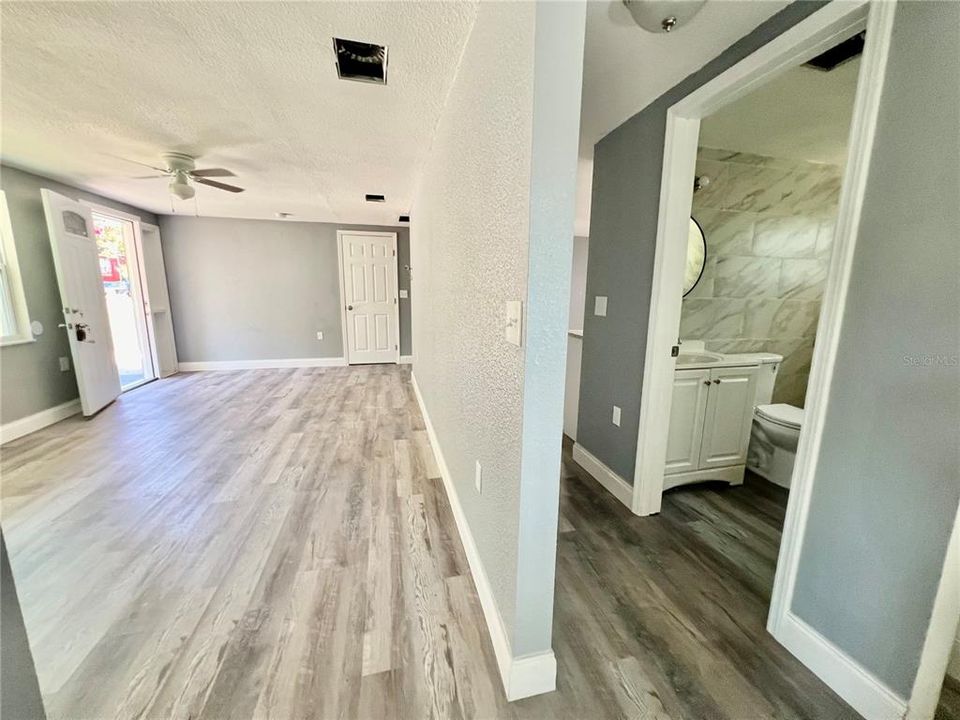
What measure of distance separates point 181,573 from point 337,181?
10.1 ft

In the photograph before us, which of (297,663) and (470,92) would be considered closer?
(297,663)

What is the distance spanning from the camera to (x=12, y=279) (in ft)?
9.88

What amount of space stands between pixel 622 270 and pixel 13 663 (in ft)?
8.17

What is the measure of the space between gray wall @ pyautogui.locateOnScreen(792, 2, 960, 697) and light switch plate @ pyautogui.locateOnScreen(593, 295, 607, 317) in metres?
1.24

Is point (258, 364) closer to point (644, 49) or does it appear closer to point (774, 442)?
point (644, 49)

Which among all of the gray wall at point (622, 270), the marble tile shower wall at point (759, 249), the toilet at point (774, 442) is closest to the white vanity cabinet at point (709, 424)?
the toilet at point (774, 442)

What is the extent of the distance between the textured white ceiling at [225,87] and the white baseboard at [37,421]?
2064 mm

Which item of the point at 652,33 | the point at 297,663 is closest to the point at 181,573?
the point at 297,663

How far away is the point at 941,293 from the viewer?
0.89 meters

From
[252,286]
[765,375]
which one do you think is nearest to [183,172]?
[252,286]

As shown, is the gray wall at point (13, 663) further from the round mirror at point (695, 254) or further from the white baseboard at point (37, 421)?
the white baseboard at point (37, 421)

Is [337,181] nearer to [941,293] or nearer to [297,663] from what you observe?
[297,663]

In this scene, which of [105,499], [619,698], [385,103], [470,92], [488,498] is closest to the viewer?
[619,698]

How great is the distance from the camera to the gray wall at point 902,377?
34.7 inches
